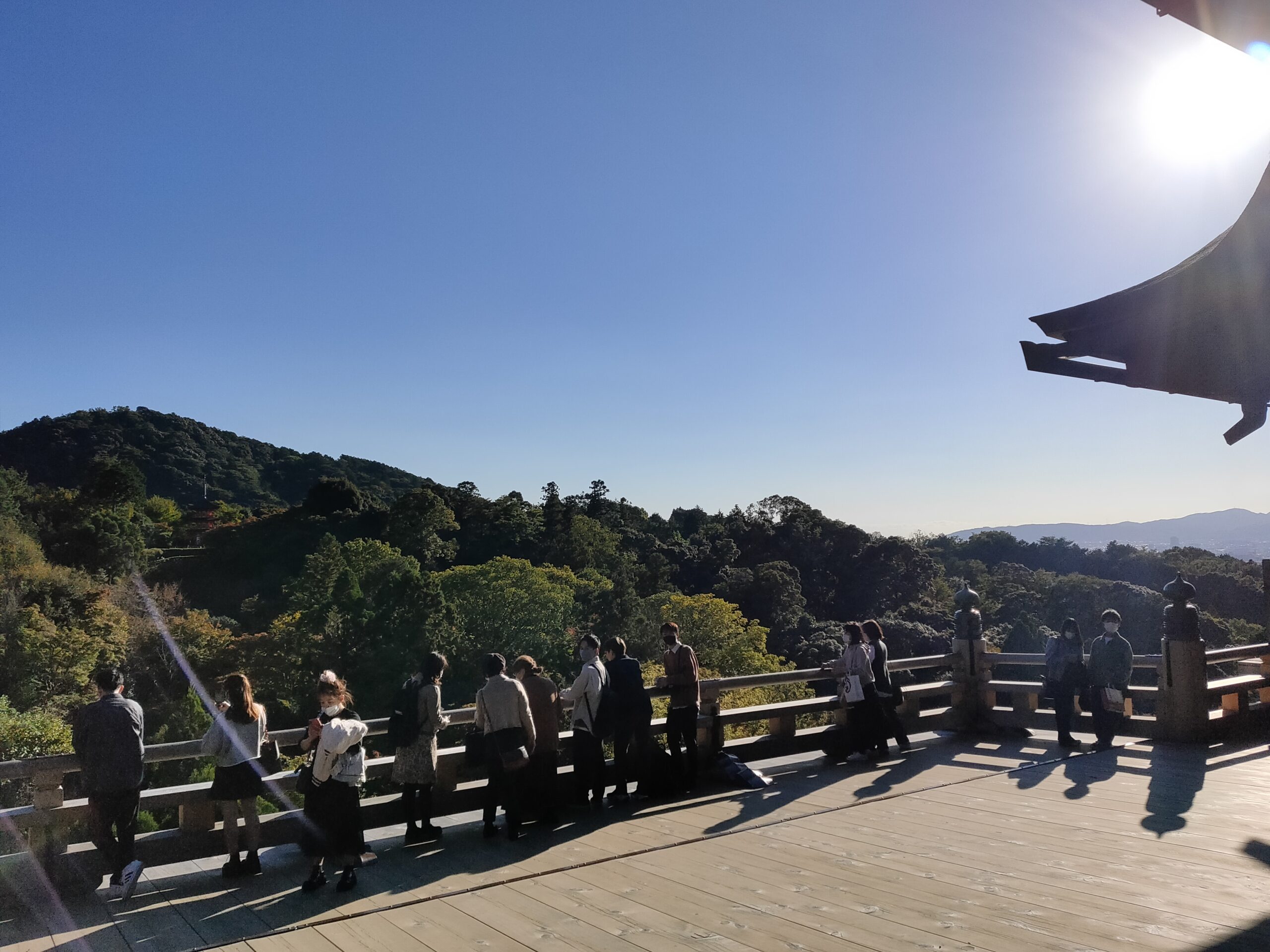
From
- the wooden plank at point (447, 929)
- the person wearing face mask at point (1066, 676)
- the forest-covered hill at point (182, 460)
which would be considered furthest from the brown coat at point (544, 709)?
the forest-covered hill at point (182, 460)

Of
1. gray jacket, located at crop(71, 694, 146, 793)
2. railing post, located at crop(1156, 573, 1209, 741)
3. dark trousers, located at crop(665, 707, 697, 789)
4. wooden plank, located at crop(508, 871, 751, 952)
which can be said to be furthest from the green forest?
gray jacket, located at crop(71, 694, 146, 793)

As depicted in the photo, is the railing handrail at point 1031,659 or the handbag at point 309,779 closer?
the handbag at point 309,779

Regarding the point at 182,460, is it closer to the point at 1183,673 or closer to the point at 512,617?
the point at 512,617

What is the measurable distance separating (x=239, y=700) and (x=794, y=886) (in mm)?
3442

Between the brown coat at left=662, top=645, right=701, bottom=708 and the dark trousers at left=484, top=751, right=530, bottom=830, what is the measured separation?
5.46 feet

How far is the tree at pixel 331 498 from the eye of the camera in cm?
7412

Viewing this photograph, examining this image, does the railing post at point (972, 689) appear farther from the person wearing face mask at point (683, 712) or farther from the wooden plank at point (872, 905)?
the wooden plank at point (872, 905)

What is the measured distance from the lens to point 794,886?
4.59 metres

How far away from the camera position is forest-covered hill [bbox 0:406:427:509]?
8575cm

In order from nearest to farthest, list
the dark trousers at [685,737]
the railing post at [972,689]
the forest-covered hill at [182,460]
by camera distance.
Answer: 1. the dark trousers at [685,737]
2. the railing post at [972,689]
3. the forest-covered hill at [182,460]

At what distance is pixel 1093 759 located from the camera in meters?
7.60

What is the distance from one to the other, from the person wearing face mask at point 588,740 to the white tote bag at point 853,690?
8.87 feet

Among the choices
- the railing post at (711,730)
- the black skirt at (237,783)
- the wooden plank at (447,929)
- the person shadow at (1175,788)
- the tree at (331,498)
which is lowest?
the person shadow at (1175,788)

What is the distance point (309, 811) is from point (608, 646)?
8.59 feet
